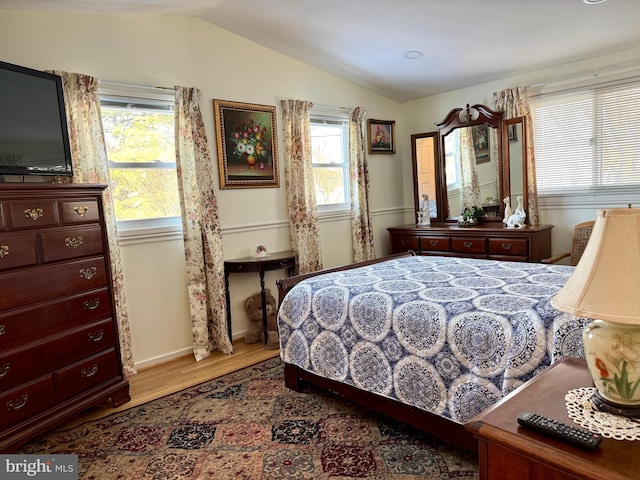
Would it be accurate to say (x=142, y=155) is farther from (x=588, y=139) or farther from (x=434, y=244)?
(x=588, y=139)

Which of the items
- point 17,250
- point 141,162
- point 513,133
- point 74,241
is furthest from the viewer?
point 513,133

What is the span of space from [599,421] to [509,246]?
10.2 feet

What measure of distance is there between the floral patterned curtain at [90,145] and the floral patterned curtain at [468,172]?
3361mm

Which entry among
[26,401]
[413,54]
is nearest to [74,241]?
[26,401]

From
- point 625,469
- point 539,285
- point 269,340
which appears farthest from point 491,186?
point 625,469

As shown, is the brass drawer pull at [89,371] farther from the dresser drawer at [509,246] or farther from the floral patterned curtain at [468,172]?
the floral patterned curtain at [468,172]

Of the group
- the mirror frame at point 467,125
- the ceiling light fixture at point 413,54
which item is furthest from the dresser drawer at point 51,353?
the mirror frame at point 467,125

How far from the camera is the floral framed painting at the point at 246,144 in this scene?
3.62 metres

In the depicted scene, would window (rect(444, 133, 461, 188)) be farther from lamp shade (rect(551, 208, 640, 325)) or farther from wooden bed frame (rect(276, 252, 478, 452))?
lamp shade (rect(551, 208, 640, 325))

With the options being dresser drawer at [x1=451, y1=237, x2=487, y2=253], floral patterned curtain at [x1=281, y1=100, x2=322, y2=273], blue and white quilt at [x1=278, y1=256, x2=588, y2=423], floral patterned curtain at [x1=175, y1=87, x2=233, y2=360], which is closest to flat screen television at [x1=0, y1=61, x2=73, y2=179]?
floral patterned curtain at [x1=175, y1=87, x2=233, y2=360]

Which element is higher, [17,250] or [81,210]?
[81,210]

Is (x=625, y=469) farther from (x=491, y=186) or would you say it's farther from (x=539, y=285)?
(x=491, y=186)

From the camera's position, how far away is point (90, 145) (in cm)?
288

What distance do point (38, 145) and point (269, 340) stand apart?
2.17 m
